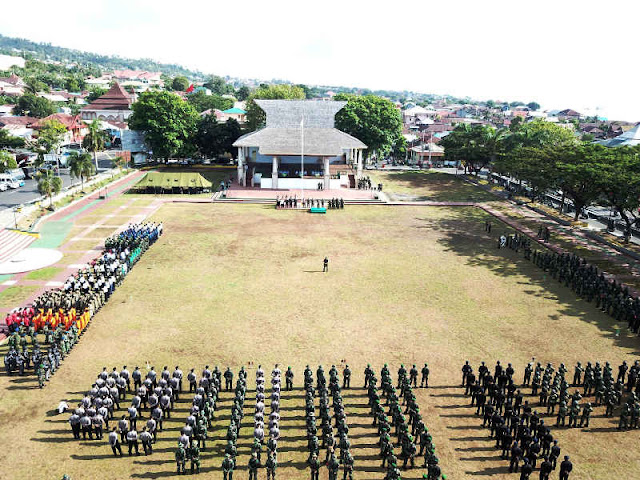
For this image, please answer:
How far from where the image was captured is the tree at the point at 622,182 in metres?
39.6

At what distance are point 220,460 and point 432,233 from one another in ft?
104

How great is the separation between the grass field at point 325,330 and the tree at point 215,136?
101ft

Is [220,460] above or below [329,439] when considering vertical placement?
below

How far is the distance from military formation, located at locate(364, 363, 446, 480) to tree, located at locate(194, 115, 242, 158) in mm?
57399

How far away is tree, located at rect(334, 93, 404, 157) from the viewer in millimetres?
71625

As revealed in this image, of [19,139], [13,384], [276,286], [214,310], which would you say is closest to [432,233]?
[276,286]

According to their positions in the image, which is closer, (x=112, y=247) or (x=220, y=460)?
(x=220, y=460)

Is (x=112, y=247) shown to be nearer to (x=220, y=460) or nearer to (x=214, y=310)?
(x=214, y=310)

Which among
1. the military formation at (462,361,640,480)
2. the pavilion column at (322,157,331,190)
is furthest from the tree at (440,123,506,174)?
the military formation at (462,361,640,480)

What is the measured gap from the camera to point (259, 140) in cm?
6097

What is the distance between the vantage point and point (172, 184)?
56.3 metres

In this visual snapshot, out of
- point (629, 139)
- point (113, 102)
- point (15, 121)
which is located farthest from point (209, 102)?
point (629, 139)

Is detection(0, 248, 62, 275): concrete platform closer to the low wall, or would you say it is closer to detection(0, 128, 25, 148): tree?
the low wall

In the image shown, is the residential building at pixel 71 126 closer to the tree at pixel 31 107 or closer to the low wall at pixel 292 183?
the tree at pixel 31 107
